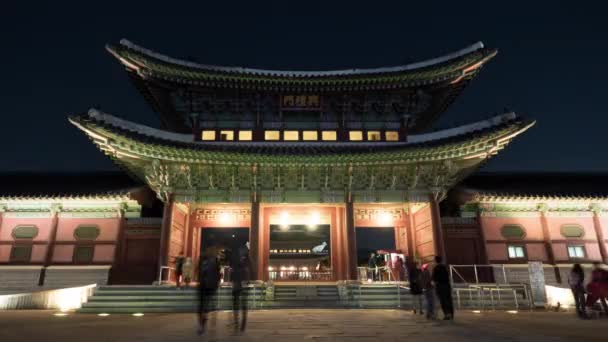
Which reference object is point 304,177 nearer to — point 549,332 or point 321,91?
point 321,91

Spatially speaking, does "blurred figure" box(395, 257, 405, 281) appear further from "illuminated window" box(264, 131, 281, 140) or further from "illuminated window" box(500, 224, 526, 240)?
"illuminated window" box(264, 131, 281, 140)

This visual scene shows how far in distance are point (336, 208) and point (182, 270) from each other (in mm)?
8459

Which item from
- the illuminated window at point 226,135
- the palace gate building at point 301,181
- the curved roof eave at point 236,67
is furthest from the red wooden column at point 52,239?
the illuminated window at point 226,135

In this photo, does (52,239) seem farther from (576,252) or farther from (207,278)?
(576,252)

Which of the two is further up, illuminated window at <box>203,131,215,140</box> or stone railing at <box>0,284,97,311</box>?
illuminated window at <box>203,131,215,140</box>

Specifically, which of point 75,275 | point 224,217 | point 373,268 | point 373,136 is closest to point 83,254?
point 75,275

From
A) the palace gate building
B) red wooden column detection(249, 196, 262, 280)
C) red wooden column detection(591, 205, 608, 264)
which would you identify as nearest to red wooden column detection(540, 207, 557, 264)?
the palace gate building

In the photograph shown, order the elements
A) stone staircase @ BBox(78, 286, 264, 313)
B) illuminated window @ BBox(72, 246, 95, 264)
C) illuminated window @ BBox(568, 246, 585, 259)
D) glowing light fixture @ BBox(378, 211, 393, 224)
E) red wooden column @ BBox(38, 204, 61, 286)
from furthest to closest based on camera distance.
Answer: glowing light fixture @ BBox(378, 211, 393, 224) < illuminated window @ BBox(568, 246, 585, 259) < illuminated window @ BBox(72, 246, 95, 264) < red wooden column @ BBox(38, 204, 61, 286) < stone staircase @ BBox(78, 286, 264, 313)

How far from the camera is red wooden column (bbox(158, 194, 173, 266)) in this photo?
1608 centimetres

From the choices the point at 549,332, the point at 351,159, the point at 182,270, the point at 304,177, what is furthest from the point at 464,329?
the point at 182,270

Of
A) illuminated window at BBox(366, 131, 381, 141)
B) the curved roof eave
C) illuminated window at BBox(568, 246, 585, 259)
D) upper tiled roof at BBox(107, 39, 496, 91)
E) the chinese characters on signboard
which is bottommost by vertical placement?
illuminated window at BBox(568, 246, 585, 259)

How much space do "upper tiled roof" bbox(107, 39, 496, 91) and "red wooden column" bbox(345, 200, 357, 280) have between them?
245 inches

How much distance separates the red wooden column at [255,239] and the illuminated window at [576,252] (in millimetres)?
15633

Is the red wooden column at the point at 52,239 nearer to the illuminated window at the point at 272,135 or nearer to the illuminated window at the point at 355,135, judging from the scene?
the illuminated window at the point at 272,135
